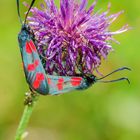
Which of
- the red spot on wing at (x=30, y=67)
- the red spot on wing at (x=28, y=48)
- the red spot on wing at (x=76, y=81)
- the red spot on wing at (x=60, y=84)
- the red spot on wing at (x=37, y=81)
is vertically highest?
the red spot on wing at (x=28, y=48)

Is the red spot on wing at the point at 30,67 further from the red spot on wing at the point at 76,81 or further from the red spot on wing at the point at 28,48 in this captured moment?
the red spot on wing at the point at 76,81

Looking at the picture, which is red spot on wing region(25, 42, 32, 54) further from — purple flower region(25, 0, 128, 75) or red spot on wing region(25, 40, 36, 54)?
purple flower region(25, 0, 128, 75)

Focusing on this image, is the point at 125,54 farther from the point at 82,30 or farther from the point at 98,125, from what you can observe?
the point at 82,30

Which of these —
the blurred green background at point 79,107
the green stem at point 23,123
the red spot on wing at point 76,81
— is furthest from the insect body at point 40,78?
the blurred green background at point 79,107

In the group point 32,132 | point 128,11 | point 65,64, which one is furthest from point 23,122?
point 128,11

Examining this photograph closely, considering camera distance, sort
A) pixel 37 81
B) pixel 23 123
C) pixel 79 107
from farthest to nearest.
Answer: pixel 79 107
pixel 23 123
pixel 37 81

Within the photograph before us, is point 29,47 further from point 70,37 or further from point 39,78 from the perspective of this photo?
point 70,37

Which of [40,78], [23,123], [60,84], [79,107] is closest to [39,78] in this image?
[40,78]
